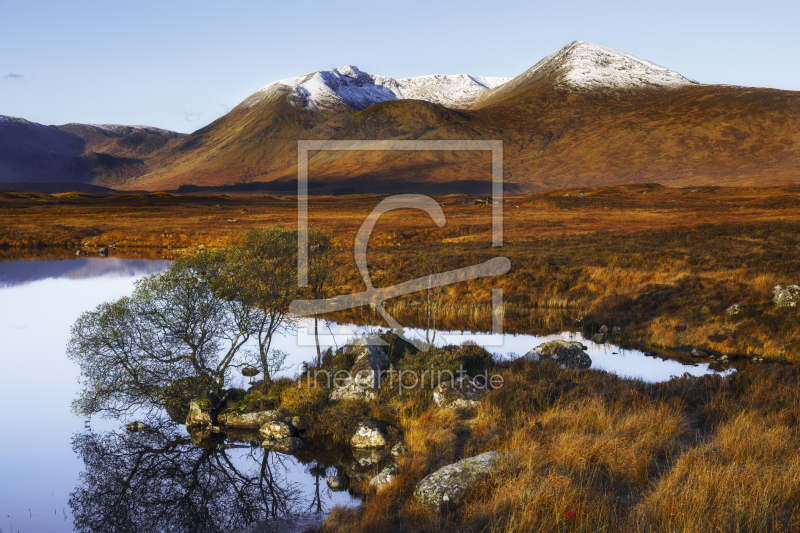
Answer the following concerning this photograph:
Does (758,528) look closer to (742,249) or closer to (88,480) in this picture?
(88,480)

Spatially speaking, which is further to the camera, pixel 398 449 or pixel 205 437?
pixel 205 437

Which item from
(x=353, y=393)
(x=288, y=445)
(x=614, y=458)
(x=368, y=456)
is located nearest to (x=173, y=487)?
(x=288, y=445)

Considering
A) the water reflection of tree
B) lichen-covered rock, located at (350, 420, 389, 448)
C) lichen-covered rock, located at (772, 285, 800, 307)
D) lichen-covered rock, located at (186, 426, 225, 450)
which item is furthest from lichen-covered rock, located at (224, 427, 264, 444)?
lichen-covered rock, located at (772, 285, 800, 307)

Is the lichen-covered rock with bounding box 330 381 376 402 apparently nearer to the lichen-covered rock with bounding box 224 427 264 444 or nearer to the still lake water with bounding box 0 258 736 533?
the still lake water with bounding box 0 258 736 533

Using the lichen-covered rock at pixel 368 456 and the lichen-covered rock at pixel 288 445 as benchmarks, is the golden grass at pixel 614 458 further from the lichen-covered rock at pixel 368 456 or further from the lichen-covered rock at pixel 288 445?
the lichen-covered rock at pixel 288 445

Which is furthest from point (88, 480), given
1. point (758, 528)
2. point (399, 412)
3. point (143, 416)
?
point (758, 528)

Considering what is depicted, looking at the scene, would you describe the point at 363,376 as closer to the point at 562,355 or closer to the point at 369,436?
the point at 369,436

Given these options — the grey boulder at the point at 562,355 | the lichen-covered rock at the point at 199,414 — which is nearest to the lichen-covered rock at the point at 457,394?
the grey boulder at the point at 562,355
